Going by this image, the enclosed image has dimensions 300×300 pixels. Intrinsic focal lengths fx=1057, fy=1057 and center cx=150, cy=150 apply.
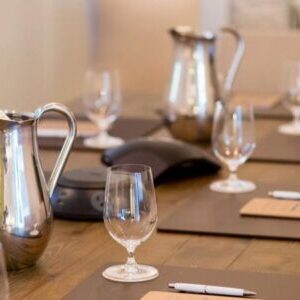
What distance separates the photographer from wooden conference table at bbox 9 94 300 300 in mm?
1484

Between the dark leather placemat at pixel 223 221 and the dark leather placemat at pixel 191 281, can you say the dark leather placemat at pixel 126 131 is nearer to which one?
the dark leather placemat at pixel 223 221

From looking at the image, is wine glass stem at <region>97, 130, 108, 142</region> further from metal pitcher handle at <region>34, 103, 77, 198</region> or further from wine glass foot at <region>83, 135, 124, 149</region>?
metal pitcher handle at <region>34, 103, 77, 198</region>

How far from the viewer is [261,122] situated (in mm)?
2943

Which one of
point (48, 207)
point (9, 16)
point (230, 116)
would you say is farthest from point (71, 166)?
point (9, 16)

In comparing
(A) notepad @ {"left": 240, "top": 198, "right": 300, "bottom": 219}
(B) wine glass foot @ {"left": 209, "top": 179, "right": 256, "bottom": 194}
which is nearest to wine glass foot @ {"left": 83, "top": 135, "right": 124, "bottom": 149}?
(B) wine glass foot @ {"left": 209, "top": 179, "right": 256, "bottom": 194}

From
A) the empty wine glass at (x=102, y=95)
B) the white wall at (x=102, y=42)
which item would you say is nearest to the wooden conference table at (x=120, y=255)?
the empty wine glass at (x=102, y=95)

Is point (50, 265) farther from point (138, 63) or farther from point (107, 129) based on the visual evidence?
point (138, 63)

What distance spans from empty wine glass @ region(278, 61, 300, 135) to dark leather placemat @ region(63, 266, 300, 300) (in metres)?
1.31

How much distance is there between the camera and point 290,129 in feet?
9.12

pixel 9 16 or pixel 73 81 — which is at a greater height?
pixel 9 16

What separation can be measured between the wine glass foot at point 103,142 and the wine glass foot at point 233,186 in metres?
0.45

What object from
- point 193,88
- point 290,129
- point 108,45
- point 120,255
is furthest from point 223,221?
point 108,45

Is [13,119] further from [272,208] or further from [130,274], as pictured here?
[272,208]

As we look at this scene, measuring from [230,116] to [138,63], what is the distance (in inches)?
79.5
